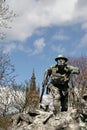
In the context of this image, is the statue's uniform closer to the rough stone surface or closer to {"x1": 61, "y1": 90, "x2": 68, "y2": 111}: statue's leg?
{"x1": 61, "y1": 90, "x2": 68, "y2": 111}: statue's leg

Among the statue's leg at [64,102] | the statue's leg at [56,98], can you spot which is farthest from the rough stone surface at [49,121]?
the statue's leg at [64,102]

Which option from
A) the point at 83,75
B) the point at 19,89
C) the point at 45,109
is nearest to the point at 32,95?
the point at 19,89

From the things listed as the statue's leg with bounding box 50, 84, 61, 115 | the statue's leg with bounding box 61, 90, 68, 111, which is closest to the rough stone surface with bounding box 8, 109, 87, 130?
the statue's leg with bounding box 50, 84, 61, 115

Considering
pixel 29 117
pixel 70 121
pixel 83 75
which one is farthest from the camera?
pixel 83 75

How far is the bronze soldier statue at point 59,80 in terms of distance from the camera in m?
13.4

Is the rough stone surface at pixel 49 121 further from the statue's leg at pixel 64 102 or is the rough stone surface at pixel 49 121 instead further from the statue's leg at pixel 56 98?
the statue's leg at pixel 64 102

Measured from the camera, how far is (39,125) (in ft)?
43.0

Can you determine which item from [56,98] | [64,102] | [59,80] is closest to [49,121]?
[56,98]

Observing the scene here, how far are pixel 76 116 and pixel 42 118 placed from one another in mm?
1278

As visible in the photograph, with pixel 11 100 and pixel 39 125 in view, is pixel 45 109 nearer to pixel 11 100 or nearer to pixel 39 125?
pixel 39 125

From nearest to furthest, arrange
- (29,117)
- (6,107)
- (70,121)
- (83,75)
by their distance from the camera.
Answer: (70,121) < (29,117) < (6,107) < (83,75)

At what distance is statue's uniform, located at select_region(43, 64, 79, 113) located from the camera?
13.5 meters

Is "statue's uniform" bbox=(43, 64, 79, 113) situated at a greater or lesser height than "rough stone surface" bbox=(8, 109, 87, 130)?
greater

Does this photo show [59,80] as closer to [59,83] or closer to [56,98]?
[59,83]
